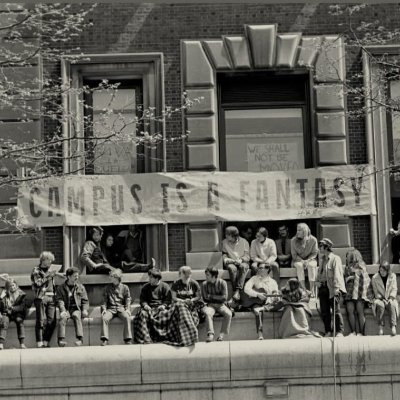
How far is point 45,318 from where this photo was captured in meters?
13.3

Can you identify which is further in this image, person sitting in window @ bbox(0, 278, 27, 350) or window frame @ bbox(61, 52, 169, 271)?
window frame @ bbox(61, 52, 169, 271)

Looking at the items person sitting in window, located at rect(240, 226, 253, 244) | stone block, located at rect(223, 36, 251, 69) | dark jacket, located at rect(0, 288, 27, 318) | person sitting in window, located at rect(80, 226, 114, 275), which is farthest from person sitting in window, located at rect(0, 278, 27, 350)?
stone block, located at rect(223, 36, 251, 69)

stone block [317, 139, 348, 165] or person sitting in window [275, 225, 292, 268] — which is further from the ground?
stone block [317, 139, 348, 165]

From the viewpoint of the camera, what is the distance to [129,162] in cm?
1692

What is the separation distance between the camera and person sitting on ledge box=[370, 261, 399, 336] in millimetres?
13398

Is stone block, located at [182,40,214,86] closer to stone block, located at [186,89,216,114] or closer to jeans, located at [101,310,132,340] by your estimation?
stone block, located at [186,89,216,114]

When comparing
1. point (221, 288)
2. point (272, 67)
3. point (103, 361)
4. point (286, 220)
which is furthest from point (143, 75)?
point (103, 361)

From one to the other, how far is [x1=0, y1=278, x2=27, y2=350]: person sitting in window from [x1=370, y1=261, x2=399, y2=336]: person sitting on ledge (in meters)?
5.75

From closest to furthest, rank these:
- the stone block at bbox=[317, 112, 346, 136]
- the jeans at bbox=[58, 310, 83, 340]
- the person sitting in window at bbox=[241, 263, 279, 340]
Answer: the jeans at bbox=[58, 310, 83, 340] → the person sitting in window at bbox=[241, 263, 279, 340] → the stone block at bbox=[317, 112, 346, 136]

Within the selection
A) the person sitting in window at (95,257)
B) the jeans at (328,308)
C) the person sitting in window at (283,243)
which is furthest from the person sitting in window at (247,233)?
the jeans at (328,308)

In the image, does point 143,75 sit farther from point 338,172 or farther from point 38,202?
point 338,172

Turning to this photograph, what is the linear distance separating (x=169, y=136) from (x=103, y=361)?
5.93 m

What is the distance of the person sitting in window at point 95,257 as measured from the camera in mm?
15578

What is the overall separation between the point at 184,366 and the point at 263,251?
360cm
